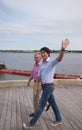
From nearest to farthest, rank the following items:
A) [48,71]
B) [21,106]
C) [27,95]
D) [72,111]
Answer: [48,71], [72,111], [21,106], [27,95]

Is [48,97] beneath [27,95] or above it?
→ above

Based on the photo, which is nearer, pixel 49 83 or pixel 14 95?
pixel 49 83

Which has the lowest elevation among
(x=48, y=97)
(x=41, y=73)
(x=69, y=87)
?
(x=69, y=87)

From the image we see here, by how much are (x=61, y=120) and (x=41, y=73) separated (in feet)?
4.18

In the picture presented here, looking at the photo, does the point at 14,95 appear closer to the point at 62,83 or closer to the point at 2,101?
the point at 2,101

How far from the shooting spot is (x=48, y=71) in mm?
5465

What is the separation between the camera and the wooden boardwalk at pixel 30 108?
19.8 ft

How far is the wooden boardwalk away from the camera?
6031mm

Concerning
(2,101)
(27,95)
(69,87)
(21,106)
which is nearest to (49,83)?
(21,106)

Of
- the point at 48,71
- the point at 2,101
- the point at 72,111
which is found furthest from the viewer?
the point at 2,101

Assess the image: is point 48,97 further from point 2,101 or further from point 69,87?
point 69,87

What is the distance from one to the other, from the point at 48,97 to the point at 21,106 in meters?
2.52

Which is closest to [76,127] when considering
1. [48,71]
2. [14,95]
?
[48,71]

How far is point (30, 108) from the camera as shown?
7.66 meters
